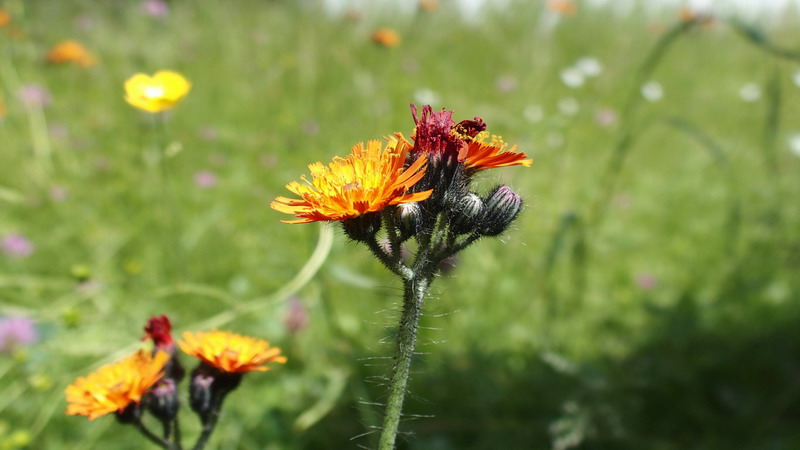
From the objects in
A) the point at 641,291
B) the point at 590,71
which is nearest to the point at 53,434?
the point at 641,291

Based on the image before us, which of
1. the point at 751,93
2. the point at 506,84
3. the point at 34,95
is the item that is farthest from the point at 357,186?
the point at 751,93

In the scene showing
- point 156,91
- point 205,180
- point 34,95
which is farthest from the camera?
point 34,95

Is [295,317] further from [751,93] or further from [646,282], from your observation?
[751,93]

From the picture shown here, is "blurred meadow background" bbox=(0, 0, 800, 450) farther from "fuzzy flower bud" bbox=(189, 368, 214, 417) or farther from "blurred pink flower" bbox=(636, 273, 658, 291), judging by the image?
"fuzzy flower bud" bbox=(189, 368, 214, 417)

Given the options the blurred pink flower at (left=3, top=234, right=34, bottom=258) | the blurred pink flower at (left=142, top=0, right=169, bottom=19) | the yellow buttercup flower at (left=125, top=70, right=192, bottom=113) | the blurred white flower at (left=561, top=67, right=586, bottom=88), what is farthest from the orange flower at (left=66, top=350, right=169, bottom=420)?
the blurred pink flower at (left=142, top=0, right=169, bottom=19)

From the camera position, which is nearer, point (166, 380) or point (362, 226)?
point (362, 226)

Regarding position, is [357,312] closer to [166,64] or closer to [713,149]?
[713,149]

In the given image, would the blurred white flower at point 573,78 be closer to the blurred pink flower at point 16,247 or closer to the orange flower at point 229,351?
the blurred pink flower at point 16,247

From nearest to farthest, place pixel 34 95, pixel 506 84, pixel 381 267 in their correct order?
pixel 381 267
pixel 34 95
pixel 506 84
